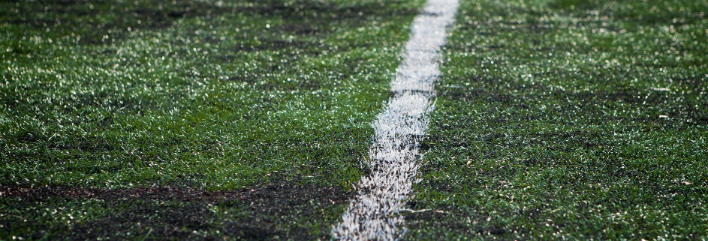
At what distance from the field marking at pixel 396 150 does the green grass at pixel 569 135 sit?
2.9 inches

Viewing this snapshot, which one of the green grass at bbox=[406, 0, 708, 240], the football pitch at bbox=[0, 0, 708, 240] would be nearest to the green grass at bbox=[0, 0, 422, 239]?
the football pitch at bbox=[0, 0, 708, 240]

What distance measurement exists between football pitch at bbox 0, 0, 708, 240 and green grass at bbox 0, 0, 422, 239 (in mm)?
11

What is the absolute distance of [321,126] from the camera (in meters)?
2.45

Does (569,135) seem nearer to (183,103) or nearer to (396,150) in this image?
(396,150)

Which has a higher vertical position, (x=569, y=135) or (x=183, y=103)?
(x=183, y=103)

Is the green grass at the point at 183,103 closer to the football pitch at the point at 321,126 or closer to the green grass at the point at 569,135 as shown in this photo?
the football pitch at the point at 321,126

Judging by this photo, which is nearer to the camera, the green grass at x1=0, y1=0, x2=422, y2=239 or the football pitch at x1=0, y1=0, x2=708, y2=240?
the football pitch at x1=0, y1=0, x2=708, y2=240

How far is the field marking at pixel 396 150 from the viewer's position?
5.72ft

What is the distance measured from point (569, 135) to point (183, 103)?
195 centimetres

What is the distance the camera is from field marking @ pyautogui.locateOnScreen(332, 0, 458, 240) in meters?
1.74

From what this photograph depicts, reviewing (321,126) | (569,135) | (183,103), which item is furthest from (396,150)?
(183,103)

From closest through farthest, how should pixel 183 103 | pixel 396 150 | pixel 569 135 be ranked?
pixel 396 150
pixel 569 135
pixel 183 103

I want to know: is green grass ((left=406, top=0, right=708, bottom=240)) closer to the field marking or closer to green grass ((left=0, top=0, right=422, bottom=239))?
the field marking

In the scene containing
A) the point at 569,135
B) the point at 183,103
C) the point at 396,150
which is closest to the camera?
the point at 396,150
